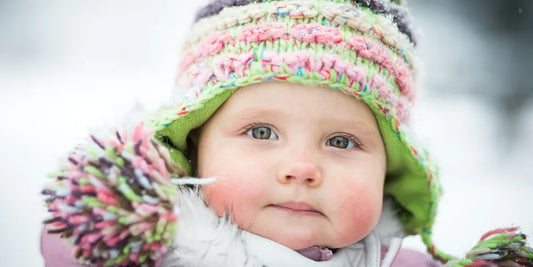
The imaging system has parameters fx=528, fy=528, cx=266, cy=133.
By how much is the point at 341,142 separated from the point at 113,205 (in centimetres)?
53

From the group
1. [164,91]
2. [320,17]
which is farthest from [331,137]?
[164,91]

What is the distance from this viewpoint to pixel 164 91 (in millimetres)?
2541

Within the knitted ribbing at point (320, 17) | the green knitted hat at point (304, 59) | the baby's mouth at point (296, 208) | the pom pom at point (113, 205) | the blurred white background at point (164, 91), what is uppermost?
the knitted ribbing at point (320, 17)

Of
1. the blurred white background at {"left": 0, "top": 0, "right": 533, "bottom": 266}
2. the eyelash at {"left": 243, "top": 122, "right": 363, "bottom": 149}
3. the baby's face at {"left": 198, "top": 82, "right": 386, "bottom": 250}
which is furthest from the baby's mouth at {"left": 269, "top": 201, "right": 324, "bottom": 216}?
the blurred white background at {"left": 0, "top": 0, "right": 533, "bottom": 266}

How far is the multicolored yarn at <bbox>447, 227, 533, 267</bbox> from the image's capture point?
1170 millimetres

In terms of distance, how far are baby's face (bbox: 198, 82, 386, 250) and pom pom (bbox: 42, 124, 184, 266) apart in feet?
0.64

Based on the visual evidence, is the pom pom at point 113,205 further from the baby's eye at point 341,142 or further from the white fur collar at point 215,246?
the baby's eye at point 341,142

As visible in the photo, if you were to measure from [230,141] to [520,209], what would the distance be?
1.57 m

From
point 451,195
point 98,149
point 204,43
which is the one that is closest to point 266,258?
point 98,149

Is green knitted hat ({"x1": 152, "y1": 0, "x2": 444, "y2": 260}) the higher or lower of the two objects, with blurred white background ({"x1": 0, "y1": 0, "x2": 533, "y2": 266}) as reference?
higher

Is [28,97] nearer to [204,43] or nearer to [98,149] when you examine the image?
[204,43]

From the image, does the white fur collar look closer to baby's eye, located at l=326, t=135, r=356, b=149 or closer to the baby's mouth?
the baby's mouth

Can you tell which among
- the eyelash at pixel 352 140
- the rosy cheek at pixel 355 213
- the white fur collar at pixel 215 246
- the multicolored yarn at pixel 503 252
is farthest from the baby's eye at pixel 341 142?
the multicolored yarn at pixel 503 252

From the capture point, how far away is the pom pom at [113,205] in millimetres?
867
